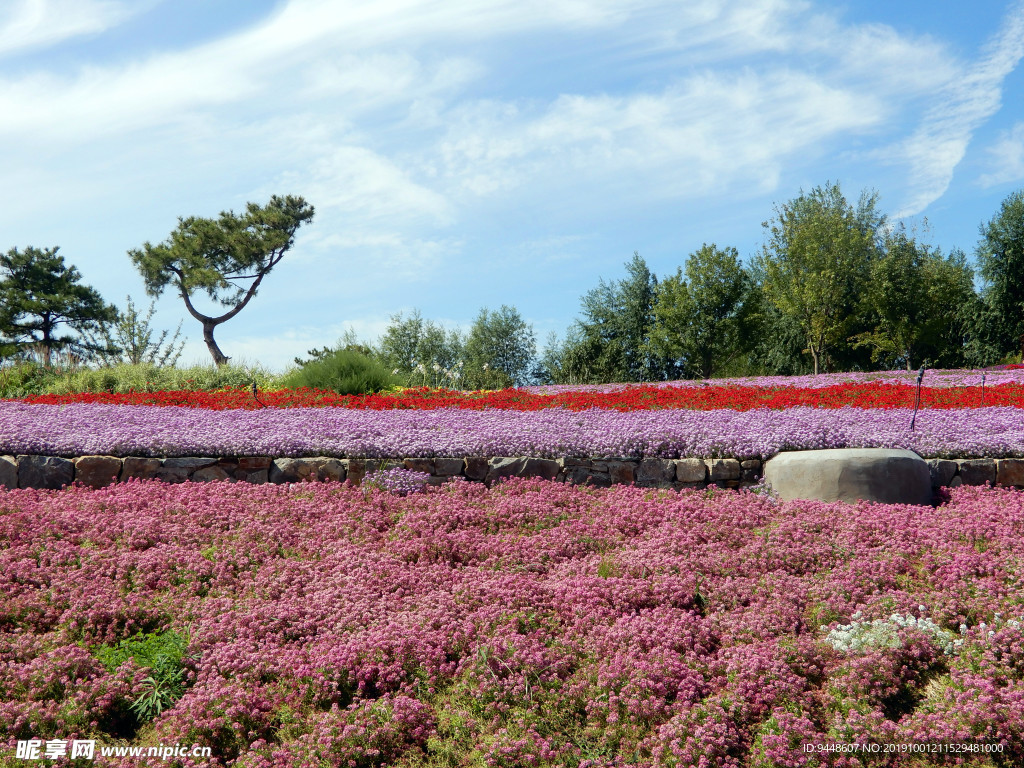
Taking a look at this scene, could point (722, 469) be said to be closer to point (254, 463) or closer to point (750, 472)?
point (750, 472)

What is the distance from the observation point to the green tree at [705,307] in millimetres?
34156

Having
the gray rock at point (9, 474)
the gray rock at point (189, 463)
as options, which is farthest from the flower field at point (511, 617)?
the gray rock at point (9, 474)

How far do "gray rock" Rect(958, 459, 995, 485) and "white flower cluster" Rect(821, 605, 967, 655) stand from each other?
3.81 metres

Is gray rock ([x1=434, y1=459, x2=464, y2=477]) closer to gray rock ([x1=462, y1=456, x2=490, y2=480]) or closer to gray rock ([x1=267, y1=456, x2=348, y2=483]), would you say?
gray rock ([x1=462, y1=456, x2=490, y2=480])

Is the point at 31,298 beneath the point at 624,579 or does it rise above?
above

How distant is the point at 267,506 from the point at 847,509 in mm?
5390

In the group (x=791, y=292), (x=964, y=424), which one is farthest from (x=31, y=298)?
(x=964, y=424)

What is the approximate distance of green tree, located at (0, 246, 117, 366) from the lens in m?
41.3

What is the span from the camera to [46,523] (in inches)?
254

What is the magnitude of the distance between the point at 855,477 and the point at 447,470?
13.4ft

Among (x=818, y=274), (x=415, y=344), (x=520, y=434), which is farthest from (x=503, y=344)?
(x=520, y=434)

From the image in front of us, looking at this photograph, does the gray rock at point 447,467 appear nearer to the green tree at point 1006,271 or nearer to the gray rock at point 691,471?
the gray rock at point 691,471

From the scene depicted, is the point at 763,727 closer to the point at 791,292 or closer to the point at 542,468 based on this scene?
the point at 542,468

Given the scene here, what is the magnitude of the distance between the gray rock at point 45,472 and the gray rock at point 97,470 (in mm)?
116
